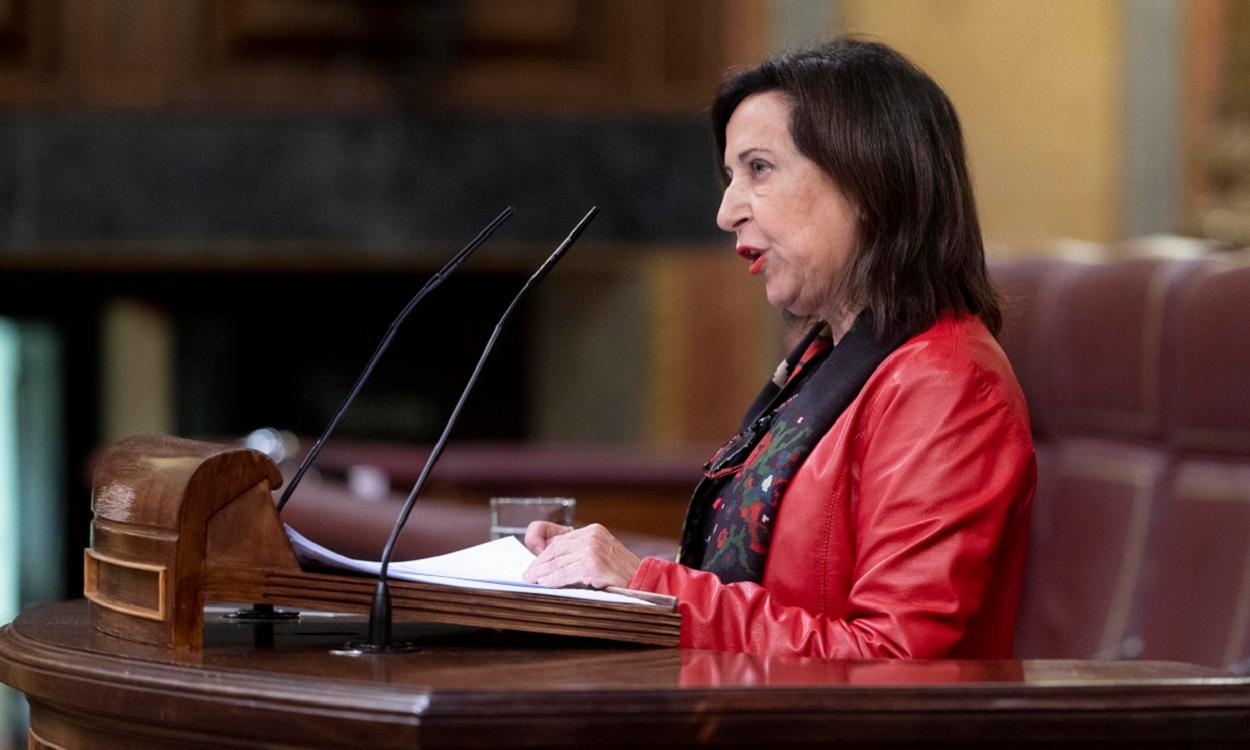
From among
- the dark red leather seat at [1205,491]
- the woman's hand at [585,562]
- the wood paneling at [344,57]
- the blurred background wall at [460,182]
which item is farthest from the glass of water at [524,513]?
the wood paneling at [344,57]

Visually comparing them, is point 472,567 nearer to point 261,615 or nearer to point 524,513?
point 261,615

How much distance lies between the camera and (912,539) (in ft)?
4.82

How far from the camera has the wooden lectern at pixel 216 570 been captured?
1295 millimetres

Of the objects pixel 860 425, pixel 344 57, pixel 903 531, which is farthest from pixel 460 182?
pixel 903 531

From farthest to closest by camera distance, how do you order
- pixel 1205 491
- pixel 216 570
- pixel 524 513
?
1. pixel 1205 491
2. pixel 524 513
3. pixel 216 570

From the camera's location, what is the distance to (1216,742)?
3.98ft

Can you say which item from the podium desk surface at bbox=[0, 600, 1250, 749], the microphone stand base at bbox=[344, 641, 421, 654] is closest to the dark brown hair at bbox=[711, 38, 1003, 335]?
the podium desk surface at bbox=[0, 600, 1250, 749]

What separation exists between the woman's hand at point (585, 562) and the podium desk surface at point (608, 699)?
0.13m

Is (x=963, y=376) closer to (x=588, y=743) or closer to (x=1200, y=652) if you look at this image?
(x=588, y=743)

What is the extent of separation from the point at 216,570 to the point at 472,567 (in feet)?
0.93

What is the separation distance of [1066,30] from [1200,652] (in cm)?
289

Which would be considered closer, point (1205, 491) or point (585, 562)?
point (585, 562)

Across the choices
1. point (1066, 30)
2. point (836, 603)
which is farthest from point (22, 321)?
point (836, 603)

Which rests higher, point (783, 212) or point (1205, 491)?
point (783, 212)
